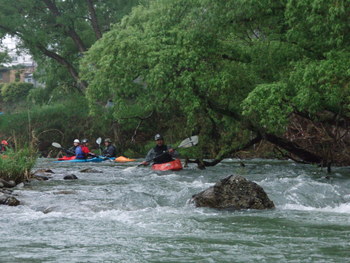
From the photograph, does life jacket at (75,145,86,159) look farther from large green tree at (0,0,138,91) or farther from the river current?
large green tree at (0,0,138,91)

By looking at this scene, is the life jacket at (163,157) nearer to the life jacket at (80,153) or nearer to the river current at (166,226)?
the river current at (166,226)

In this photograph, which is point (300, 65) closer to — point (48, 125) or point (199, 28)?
point (199, 28)

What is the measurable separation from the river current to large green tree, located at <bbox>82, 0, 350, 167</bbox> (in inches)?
81.5

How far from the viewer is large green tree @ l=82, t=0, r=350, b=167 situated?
1212 cm

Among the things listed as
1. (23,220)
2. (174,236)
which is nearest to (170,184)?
(23,220)

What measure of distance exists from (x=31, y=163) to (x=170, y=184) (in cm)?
306

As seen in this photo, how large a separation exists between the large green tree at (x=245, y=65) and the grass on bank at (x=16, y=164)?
152 inches

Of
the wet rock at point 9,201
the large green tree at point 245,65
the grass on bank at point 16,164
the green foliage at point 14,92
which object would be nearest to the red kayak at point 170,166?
the large green tree at point 245,65

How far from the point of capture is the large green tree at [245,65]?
39.8ft

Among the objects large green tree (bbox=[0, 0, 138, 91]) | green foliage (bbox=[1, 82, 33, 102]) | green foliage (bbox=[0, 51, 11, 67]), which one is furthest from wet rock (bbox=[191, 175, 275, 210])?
green foliage (bbox=[1, 82, 33, 102])

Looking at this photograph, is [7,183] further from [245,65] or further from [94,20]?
[94,20]

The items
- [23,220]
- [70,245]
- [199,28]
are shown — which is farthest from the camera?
[199,28]

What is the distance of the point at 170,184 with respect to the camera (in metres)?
13.2

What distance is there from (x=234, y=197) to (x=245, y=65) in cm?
651
